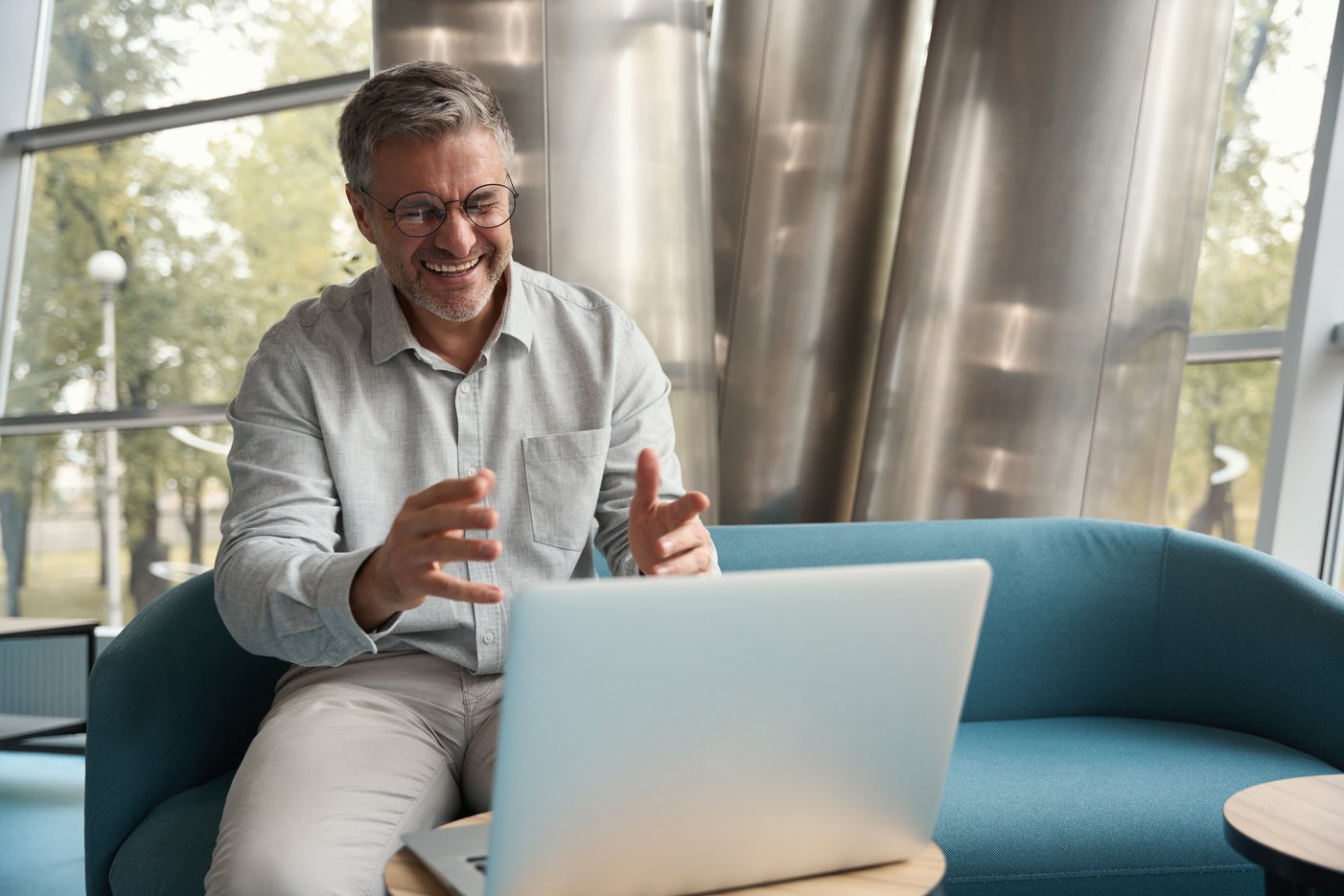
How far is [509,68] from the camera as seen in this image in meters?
2.11

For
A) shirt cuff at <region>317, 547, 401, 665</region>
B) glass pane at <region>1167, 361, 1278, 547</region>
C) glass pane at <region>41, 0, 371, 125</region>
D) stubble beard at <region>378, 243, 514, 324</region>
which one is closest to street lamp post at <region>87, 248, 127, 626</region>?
glass pane at <region>41, 0, 371, 125</region>

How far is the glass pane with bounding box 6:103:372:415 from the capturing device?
3926 mm

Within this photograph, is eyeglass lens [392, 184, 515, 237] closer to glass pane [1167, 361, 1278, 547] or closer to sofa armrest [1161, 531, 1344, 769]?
sofa armrest [1161, 531, 1344, 769]

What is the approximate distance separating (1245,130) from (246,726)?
2697 millimetres

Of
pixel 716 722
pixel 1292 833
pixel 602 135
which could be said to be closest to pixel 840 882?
pixel 716 722

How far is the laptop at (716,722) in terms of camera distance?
0.62m

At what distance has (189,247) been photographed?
4.05 m

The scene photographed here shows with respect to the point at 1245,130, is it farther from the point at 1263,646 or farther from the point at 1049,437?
the point at 1263,646

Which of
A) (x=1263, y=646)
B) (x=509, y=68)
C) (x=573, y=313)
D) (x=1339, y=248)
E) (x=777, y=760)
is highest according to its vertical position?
(x=509, y=68)

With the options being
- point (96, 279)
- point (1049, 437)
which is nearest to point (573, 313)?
point (1049, 437)

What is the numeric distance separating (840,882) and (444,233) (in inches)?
38.0

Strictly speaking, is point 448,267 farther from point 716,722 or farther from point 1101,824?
Result: point 1101,824

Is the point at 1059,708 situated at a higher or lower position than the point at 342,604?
lower

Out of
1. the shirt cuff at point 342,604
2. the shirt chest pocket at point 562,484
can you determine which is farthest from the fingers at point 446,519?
the shirt chest pocket at point 562,484
